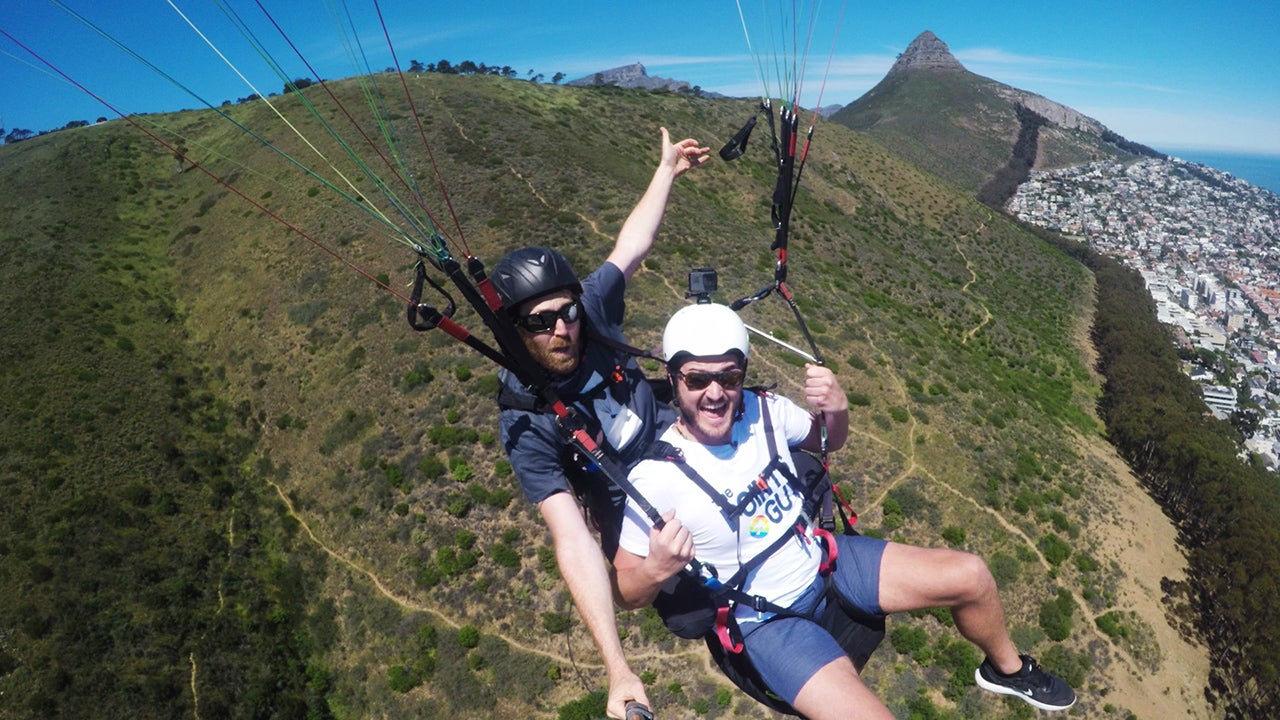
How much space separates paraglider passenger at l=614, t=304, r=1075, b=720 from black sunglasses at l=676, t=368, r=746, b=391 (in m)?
0.01

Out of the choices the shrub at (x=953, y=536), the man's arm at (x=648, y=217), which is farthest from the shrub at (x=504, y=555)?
the shrub at (x=953, y=536)

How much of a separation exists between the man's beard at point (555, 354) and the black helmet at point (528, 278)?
17.4 inches

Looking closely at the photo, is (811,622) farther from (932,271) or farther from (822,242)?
(932,271)

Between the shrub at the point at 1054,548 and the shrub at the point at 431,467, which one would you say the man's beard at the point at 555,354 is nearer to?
the shrub at the point at 431,467

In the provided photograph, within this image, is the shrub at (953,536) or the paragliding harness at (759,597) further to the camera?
the shrub at (953,536)

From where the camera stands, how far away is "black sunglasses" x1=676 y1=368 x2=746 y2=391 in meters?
5.12

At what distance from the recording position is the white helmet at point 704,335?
511cm

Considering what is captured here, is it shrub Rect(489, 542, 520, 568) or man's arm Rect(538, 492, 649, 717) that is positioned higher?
man's arm Rect(538, 492, 649, 717)

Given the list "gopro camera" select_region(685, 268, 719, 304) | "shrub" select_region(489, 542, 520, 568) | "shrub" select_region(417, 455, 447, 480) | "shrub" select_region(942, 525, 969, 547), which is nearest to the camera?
"gopro camera" select_region(685, 268, 719, 304)

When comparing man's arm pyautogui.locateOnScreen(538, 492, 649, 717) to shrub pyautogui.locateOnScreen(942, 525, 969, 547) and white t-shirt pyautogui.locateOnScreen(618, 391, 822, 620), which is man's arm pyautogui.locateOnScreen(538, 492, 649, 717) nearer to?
white t-shirt pyautogui.locateOnScreen(618, 391, 822, 620)

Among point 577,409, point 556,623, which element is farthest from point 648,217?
point 556,623

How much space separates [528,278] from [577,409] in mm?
1370

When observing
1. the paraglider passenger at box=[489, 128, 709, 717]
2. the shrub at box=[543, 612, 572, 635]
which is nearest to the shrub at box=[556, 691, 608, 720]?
the shrub at box=[543, 612, 572, 635]

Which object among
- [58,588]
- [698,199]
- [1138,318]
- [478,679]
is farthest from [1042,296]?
[58,588]
